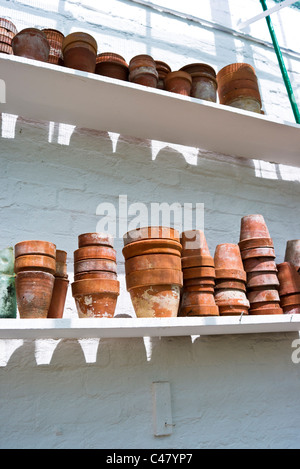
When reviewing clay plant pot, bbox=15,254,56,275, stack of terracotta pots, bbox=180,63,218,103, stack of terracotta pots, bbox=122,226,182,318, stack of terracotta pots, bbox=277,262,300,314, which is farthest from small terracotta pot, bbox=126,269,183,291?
stack of terracotta pots, bbox=180,63,218,103

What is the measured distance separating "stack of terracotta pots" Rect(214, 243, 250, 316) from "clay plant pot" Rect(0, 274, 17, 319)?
0.57 metres

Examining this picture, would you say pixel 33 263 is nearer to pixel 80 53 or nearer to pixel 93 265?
pixel 93 265

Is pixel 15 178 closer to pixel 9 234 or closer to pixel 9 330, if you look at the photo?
pixel 9 234

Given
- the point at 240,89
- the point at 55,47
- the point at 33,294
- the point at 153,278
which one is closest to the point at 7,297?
the point at 33,294

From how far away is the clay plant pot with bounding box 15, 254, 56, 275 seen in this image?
41.4 inches

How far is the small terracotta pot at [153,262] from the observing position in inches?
44.9

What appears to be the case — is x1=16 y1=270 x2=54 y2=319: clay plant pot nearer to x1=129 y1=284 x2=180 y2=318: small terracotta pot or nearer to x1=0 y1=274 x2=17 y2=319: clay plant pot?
x1=0 y1=274 x2=17 y2=319: clay plant pot

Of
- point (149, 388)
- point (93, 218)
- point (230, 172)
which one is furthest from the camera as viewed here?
point (230, 172)

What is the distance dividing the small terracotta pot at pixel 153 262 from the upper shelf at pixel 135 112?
534mm

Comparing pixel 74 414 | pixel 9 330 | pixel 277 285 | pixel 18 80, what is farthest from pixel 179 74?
pixel 74 414

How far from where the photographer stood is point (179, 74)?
146 cm

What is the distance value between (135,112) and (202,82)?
0.91 feet

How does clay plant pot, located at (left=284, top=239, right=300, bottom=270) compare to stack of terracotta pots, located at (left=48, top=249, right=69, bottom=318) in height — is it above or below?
above

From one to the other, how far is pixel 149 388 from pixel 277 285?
1.66 ft
